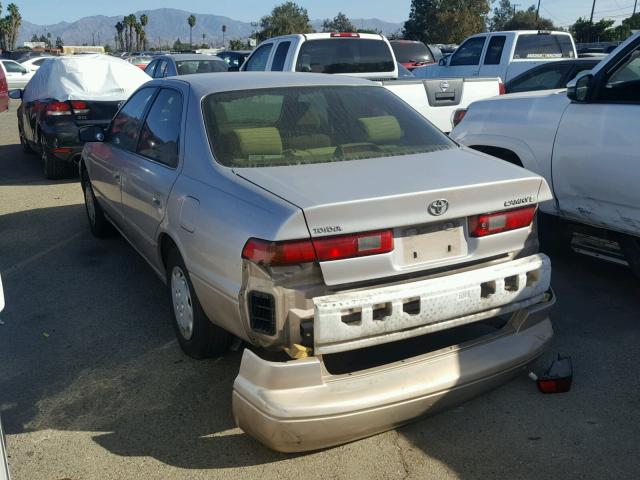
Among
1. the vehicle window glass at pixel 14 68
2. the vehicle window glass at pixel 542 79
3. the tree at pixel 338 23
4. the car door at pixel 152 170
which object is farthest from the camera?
the tree at pixel 338 23

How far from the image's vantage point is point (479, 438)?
3268mm

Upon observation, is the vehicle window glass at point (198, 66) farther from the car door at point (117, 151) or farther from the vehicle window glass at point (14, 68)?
the vehicle window glass at point (14, 68)

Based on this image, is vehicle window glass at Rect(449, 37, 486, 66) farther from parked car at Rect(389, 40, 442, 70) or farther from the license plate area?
the license plate area

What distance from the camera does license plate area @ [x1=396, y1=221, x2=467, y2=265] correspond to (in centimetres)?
308

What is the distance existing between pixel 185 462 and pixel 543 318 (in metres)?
1.94

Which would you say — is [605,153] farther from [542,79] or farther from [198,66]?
[198,66]

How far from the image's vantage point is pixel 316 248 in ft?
9.57

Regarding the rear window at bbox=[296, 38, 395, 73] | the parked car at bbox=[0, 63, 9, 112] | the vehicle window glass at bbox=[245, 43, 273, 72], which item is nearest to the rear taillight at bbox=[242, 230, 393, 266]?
the rear window at bbox=[296, 38, 395, 73]

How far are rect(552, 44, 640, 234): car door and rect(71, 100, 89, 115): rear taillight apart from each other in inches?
263

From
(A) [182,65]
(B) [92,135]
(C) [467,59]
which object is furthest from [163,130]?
(C) [467,59]

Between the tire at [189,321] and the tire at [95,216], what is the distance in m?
2.53

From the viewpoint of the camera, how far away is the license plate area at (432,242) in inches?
121

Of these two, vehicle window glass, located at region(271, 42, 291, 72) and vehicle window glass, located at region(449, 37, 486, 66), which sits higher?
vehicle window glass, located at region(271, 42, 291, 72)

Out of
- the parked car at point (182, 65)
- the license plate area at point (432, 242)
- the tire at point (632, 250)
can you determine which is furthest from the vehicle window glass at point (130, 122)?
the parked car at point (182, 65)
